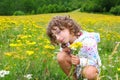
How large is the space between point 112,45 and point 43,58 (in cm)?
323

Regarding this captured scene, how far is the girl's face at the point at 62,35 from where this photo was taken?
3.30 metres

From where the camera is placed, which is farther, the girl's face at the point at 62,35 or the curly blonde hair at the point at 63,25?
the curly blonde hair at the point at 63,25

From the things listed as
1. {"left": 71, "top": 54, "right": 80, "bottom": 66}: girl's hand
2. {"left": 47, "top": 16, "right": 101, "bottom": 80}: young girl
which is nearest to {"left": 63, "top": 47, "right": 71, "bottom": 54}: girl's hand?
{"left": 47, "top": 16, "right": 101, "bottom": 80}: young girl

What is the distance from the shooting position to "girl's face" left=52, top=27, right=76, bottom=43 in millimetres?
3296

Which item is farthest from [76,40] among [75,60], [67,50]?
[75,60]

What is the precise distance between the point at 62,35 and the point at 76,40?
18cm

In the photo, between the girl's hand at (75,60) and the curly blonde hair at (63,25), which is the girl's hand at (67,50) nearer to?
the curly blonde hair at (63,25)

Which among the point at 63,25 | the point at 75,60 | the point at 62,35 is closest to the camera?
the point at 75,60

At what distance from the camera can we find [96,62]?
11.2 ft

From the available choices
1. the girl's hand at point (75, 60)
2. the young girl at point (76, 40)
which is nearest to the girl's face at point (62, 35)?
the young girl at point (76, 40)

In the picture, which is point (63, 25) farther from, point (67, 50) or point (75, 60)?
point (75, 60)

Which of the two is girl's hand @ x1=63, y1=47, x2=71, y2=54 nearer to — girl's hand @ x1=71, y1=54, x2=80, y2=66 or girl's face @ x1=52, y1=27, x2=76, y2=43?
girl's face @ x1=52, y1=27, x2=76, y2=43

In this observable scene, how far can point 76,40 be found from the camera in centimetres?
345

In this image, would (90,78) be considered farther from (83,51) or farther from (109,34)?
(109,34)
